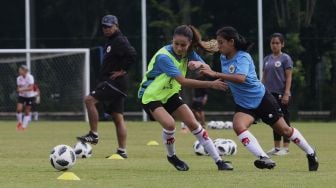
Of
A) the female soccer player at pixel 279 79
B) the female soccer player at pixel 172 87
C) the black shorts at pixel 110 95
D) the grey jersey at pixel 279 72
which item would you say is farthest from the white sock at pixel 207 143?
the grey jersey at pixel 279 72

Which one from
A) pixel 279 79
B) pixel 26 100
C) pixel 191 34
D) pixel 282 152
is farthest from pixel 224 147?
pixel 26 100

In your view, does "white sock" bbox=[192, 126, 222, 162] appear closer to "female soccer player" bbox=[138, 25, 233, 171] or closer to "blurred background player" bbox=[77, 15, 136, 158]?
"female soccer player" bbox=[138, 25, 233, 171]

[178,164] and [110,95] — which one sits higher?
[110,95]

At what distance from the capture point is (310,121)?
3064cm

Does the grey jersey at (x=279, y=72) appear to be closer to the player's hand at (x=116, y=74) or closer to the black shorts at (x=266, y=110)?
the player's hand at (x=116, y=74)

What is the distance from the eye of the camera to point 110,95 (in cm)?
1355

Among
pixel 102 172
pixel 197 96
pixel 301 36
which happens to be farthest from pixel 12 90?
pixel 102 172

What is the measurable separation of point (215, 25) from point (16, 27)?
7217 millimetres

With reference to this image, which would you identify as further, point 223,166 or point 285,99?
point 285,99

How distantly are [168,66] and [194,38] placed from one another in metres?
0.47

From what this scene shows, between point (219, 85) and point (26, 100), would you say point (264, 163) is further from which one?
point (26, 100)

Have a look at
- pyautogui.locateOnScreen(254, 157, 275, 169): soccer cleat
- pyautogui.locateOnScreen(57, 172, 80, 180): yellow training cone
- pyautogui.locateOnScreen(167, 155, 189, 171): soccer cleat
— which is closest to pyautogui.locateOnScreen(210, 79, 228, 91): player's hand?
pyautogui.locateOnScreen(254, 157, 275, 169): soccer cleat

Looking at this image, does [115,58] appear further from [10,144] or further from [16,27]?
[16,27]

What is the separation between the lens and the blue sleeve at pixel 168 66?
10.8m
